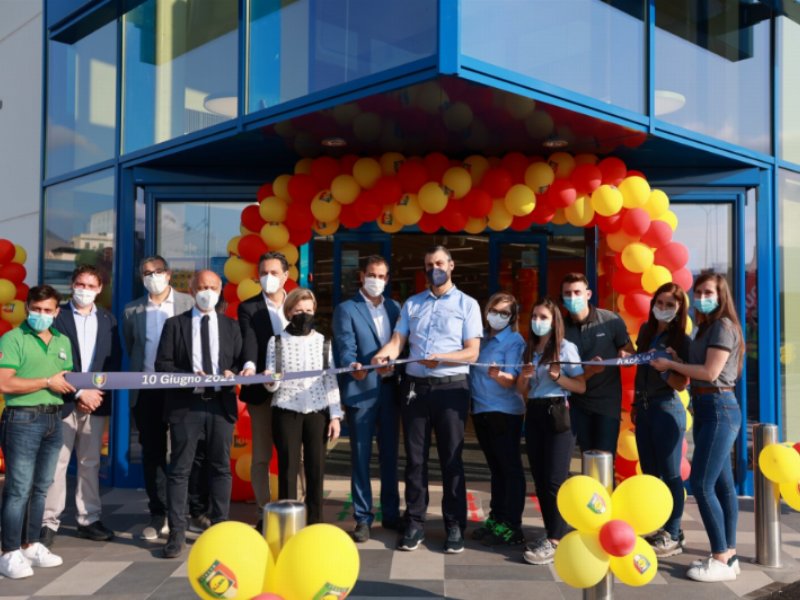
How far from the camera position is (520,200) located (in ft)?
19.4

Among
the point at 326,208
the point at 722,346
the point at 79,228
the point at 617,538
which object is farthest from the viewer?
the point at 79,228

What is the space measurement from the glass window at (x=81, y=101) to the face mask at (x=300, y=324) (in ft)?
11.8

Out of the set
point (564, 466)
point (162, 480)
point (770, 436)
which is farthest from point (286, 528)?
point (770, 436)

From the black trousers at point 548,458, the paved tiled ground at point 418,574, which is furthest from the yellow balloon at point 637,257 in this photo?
the paved tiled ground at point 418,574

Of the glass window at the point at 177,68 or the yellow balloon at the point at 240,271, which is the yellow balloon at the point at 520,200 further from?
the glass window at the point at 177,68

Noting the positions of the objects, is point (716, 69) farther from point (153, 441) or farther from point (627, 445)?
point (153, 441)

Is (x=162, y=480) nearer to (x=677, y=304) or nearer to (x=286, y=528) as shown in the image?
(x=286, y=528)

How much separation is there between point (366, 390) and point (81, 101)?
4.78 meters

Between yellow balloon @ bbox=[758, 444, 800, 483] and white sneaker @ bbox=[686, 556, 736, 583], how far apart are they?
601mm

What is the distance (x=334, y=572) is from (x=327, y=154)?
452 cm

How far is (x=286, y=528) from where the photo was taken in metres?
2.75

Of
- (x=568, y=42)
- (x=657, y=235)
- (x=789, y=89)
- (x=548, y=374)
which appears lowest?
(x=548, y=374)

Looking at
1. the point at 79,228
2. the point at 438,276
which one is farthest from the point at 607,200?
the point at 79,228

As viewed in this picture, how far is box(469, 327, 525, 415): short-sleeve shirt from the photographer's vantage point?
15.9 feet
